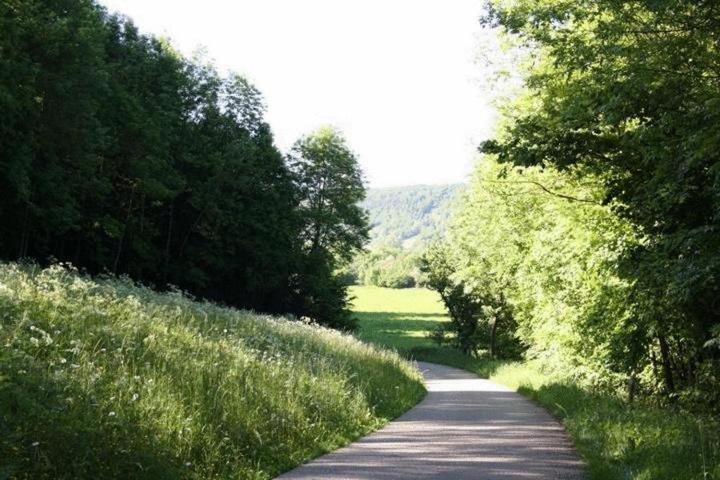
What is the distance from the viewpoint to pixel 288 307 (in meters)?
54.6

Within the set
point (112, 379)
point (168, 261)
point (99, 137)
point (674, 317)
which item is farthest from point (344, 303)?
point (112, 379)

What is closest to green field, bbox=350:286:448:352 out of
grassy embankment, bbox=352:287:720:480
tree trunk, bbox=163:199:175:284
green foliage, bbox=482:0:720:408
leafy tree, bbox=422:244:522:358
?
leafy tree, bbox=422:244:522:358

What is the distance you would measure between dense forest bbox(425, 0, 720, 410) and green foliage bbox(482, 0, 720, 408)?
27 mm

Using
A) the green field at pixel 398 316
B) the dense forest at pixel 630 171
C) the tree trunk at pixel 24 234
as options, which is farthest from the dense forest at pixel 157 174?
the dense forest at pixel 630 171

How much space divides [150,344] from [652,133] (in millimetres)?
7906

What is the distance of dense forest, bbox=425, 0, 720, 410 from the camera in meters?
9.70

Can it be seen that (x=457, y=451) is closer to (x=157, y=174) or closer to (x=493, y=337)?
(x=157, y=174)

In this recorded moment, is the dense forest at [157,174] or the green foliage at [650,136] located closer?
the green foliage at [650,136]

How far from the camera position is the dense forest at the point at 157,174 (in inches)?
1176

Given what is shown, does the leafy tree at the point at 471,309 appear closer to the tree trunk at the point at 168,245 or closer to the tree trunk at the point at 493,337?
the tree trunk at the point at 493,337

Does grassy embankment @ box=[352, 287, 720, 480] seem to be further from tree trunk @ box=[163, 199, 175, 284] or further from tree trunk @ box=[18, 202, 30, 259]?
tree trunk @ box=[163, 199, 175, 284]

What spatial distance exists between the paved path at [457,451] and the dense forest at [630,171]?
2789 millimetres

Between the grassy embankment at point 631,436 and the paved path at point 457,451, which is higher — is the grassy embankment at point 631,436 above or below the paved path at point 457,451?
above

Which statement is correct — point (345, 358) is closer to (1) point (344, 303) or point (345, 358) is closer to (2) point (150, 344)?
(2) point (150, 344)
